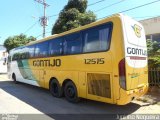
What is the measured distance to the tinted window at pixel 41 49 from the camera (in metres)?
10.7

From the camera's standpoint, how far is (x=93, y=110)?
24.5 ft

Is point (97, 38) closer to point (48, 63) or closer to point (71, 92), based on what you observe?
point (71, 92)

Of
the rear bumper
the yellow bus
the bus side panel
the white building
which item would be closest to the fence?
the yellow bus

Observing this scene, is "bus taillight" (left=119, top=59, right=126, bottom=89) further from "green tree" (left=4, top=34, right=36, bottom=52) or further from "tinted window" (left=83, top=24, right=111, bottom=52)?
"green tree" (left=4, top=34, right=36, bottom=52)

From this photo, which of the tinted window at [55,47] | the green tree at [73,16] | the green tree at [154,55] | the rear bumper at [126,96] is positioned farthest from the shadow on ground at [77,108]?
the green tree at [73,16]

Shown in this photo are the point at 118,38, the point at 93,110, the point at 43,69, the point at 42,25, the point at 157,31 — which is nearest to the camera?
the point at 118,38

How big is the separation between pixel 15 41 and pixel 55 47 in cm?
2159

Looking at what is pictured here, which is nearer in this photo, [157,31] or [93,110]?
[93,110]

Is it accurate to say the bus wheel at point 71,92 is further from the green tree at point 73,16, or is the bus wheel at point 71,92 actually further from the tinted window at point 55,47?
the green tree at point 73,16

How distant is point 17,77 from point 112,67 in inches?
406

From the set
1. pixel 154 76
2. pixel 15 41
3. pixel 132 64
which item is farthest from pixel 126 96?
pixel 15 41

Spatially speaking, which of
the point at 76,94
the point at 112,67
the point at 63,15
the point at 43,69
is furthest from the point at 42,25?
the point at 112,67

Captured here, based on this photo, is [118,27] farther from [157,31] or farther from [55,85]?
[157,31]

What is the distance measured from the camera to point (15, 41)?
29750mm
